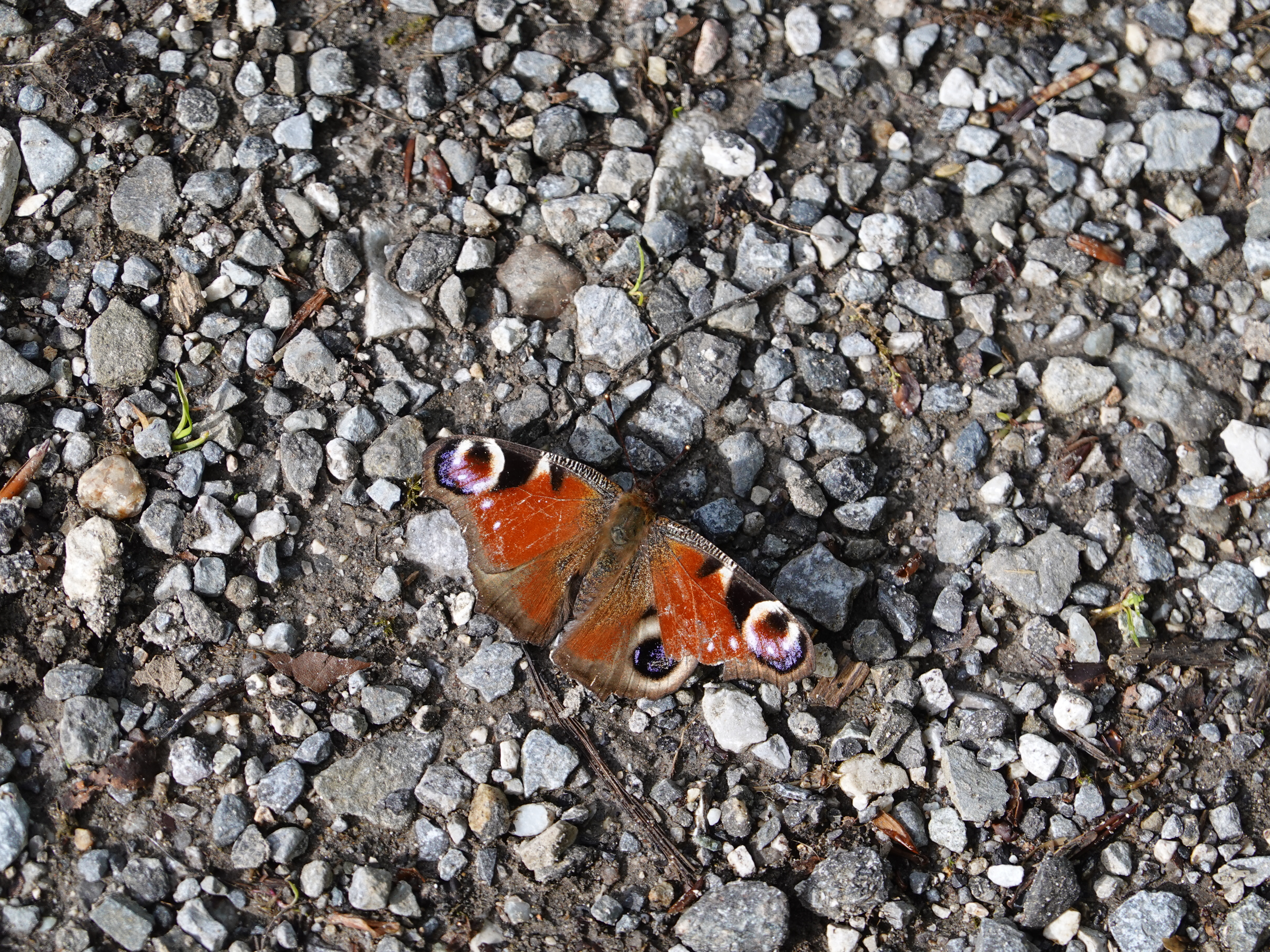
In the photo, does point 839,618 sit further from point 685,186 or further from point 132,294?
point 132,294

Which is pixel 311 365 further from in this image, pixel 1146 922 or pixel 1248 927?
pixel 1248 927

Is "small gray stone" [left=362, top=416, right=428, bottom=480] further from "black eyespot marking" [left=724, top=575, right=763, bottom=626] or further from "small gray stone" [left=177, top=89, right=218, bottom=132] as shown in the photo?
"small gray stone" [left=177, top=89, right=218, bottom=132]

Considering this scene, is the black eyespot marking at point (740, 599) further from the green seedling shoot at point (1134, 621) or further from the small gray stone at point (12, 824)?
the small gray stone at point (12, 824)

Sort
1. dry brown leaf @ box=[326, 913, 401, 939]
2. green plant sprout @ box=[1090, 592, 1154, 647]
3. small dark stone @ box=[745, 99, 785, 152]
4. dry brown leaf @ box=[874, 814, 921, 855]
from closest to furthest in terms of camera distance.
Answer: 1. dry brown leaf @ box=[326, 913, 401, 939]
2. dry brown leaf @ box=[874, 814, 921, 855]
3. green plant sprout @ box=[1090, 592, 1154, 647]
4. small dark stone @ box=[745, 99, 785, 152]

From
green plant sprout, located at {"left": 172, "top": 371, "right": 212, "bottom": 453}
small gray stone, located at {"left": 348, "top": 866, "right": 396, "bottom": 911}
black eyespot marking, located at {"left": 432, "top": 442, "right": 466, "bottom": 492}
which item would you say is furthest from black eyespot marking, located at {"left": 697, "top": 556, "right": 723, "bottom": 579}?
green plant sprout, located at {"left": 172, "top": 371, "right": 212, "bottom": 453}

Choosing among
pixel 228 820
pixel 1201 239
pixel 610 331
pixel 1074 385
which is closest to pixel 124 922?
pixel 228 820

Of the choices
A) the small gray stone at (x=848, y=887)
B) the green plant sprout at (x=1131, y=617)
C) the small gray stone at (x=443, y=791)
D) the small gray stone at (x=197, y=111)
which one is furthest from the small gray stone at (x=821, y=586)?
A: the small gray stone at (x=197, y=111)
